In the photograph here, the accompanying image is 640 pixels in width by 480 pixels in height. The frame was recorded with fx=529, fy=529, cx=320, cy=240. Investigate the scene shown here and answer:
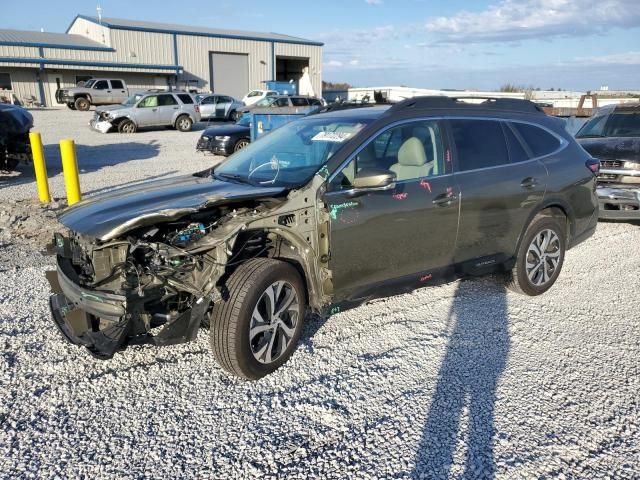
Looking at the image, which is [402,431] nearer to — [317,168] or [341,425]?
[341,425]

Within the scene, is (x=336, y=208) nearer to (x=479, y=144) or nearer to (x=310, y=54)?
(x=479, y=144)

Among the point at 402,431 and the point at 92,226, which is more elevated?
the point at 92,226

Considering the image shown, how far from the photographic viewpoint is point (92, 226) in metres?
3.42

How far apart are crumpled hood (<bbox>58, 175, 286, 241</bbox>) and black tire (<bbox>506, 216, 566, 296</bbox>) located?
2.66m

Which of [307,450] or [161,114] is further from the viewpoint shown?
[161,114]

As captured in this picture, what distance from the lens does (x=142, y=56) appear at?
4231cm

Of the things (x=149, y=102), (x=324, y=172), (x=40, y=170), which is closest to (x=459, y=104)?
(x=324, y=172)

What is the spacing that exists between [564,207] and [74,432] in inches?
188

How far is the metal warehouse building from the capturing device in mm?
38656

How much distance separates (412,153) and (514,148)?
4.13 ft

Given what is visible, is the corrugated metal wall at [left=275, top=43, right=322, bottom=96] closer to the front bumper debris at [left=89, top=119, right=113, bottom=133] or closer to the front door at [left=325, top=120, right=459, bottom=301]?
the front bumper debris at [left=89, top=119, right=113, bottom=133]

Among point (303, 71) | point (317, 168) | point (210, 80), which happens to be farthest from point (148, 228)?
point (303, 71)

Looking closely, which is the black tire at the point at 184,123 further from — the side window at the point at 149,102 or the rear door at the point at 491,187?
the rear door at the point at 491,187

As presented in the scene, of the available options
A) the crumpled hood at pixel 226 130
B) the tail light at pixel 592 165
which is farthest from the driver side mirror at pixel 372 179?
the crumpled hood at pixel 226 130
